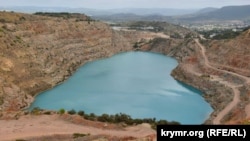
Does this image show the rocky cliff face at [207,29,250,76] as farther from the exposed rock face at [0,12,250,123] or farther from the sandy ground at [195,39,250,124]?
the sandy ground at [195,39,250,124]

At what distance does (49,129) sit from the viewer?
1462 inches

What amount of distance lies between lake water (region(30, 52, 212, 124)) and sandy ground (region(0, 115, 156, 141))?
13585 mm

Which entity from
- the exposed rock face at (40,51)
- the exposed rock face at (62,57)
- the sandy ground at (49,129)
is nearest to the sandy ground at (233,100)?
the exposed rock face at (62,57)

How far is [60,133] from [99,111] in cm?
1883

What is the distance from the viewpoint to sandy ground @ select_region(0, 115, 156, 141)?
35.8m

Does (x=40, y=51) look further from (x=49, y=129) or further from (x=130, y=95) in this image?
(x=49, y=129)

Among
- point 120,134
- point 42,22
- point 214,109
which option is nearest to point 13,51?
point 42,22

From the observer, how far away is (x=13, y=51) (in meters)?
72.4

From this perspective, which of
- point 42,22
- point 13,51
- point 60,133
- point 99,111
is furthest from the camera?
point 42,22

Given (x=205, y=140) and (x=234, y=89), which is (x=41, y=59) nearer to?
→ (x=234, y=89)

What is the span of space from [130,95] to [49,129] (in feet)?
96.2

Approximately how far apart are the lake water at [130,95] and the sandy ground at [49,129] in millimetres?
13585

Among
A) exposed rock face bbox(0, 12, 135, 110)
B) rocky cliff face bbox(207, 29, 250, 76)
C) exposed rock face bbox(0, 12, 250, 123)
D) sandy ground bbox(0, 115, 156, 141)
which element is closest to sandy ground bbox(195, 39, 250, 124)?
exposed rock face bbox(0, 12, 250, 123)

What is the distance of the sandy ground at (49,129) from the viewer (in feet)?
117
